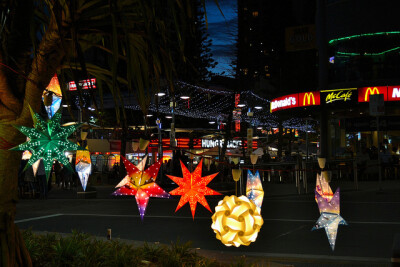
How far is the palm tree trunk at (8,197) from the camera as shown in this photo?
477cm

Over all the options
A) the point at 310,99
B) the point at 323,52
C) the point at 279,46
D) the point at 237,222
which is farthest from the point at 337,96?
the point at 279,46

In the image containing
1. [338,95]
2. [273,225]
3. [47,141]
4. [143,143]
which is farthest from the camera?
[338,95]

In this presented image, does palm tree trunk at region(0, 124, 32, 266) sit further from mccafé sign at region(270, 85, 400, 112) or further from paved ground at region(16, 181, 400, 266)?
mccafé sign at region(270, 85, 400, 112)

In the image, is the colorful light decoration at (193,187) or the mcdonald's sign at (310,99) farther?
the mcdonald's sign at (310,99)

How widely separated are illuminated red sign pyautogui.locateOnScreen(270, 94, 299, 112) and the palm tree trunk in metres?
24.5

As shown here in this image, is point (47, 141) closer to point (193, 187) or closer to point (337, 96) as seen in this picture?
point (193, 187)

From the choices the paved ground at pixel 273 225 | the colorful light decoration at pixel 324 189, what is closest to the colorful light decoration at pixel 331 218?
the colorful light decoration at pixel 324 189

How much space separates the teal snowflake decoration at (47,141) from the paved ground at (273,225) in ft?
8.15

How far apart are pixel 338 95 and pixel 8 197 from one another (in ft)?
78.4

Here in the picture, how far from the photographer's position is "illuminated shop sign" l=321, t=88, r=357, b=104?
2605 centimetres

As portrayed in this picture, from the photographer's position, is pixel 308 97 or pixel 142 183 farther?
pixel 308 97

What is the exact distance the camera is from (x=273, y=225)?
11906 millimetres

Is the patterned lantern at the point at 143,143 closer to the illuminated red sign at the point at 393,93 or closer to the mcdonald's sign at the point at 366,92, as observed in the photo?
the mcdonald's sign at the point at 366,92

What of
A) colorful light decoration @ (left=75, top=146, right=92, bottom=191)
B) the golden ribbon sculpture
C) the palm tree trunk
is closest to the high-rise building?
colorful light decoration @ (left=75, top=146, right=92, bottom=191)
